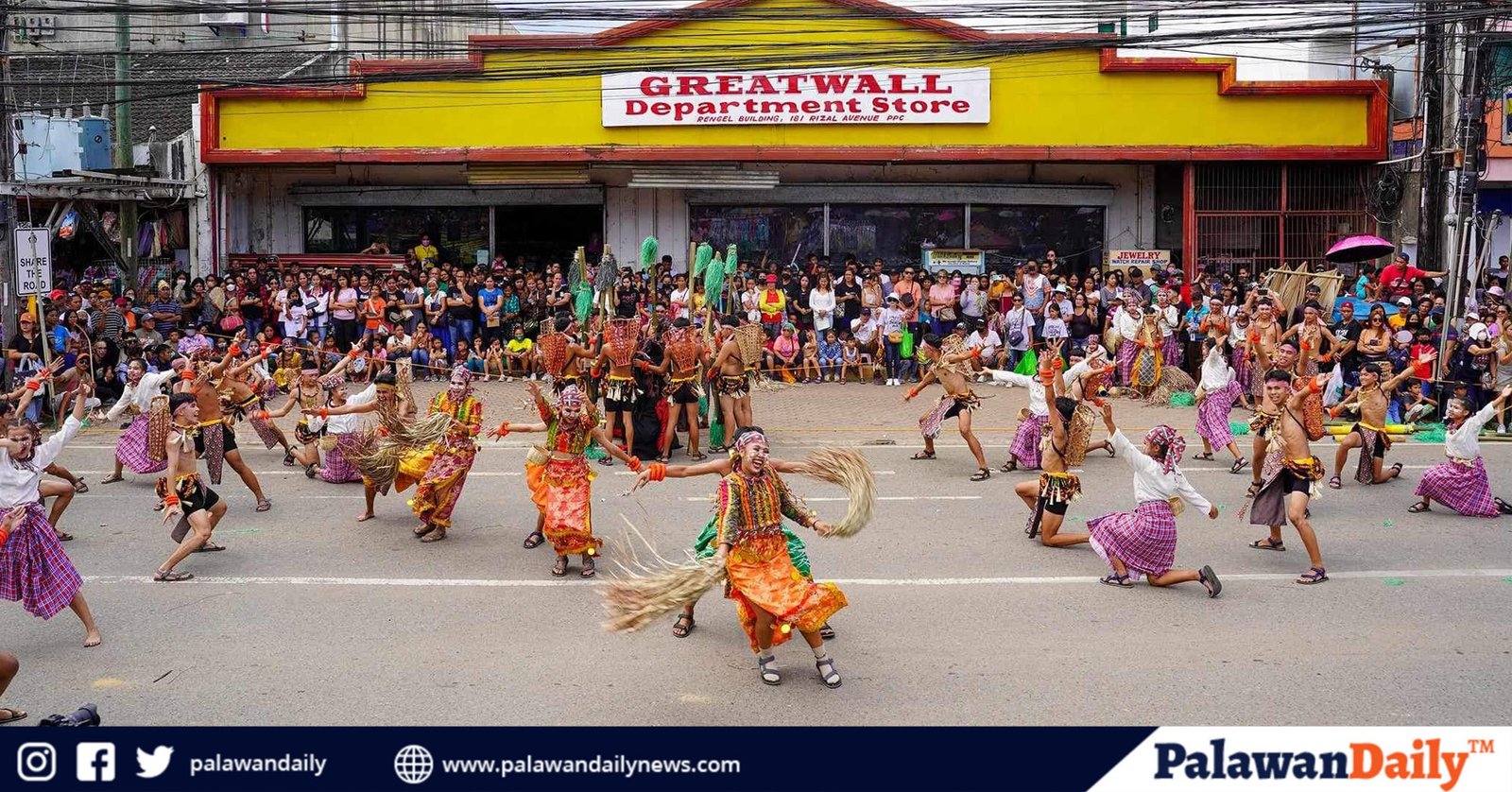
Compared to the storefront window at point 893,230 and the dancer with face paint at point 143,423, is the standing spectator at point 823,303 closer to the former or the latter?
the storefront window at point 893,230

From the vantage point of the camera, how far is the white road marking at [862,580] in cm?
1073

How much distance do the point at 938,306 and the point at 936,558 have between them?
11.6 metres

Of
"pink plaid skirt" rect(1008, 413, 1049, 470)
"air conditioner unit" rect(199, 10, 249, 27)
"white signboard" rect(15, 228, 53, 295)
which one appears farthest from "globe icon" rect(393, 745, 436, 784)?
"air conditioner unit" rect(199, 10, 249, 27)

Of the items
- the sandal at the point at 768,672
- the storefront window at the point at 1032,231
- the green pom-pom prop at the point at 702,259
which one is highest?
the storefront window at the point at 1032,231

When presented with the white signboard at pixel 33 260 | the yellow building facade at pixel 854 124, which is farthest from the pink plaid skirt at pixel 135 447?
the yellow building facade at pixel 854 124

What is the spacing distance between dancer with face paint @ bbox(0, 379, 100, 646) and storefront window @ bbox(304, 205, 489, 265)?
17.3 meters

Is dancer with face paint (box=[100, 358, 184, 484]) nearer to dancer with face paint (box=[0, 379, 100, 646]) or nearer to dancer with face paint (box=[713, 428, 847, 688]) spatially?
dancer with face paint (box=[0, 379, 100, 646])

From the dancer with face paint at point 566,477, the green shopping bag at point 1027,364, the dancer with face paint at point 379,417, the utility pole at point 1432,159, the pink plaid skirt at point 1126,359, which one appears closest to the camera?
the dancer with face paint at point 566,477

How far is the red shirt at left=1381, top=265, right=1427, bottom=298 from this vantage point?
827 inches

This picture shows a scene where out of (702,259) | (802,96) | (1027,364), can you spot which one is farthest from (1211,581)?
(802,96)

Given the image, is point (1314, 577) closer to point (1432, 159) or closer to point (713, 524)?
point (713, 524)

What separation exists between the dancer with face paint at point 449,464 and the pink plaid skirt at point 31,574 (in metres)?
3.19

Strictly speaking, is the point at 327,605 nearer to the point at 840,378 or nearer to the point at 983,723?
the point at 983,723

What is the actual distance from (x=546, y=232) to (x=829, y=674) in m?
19.2
